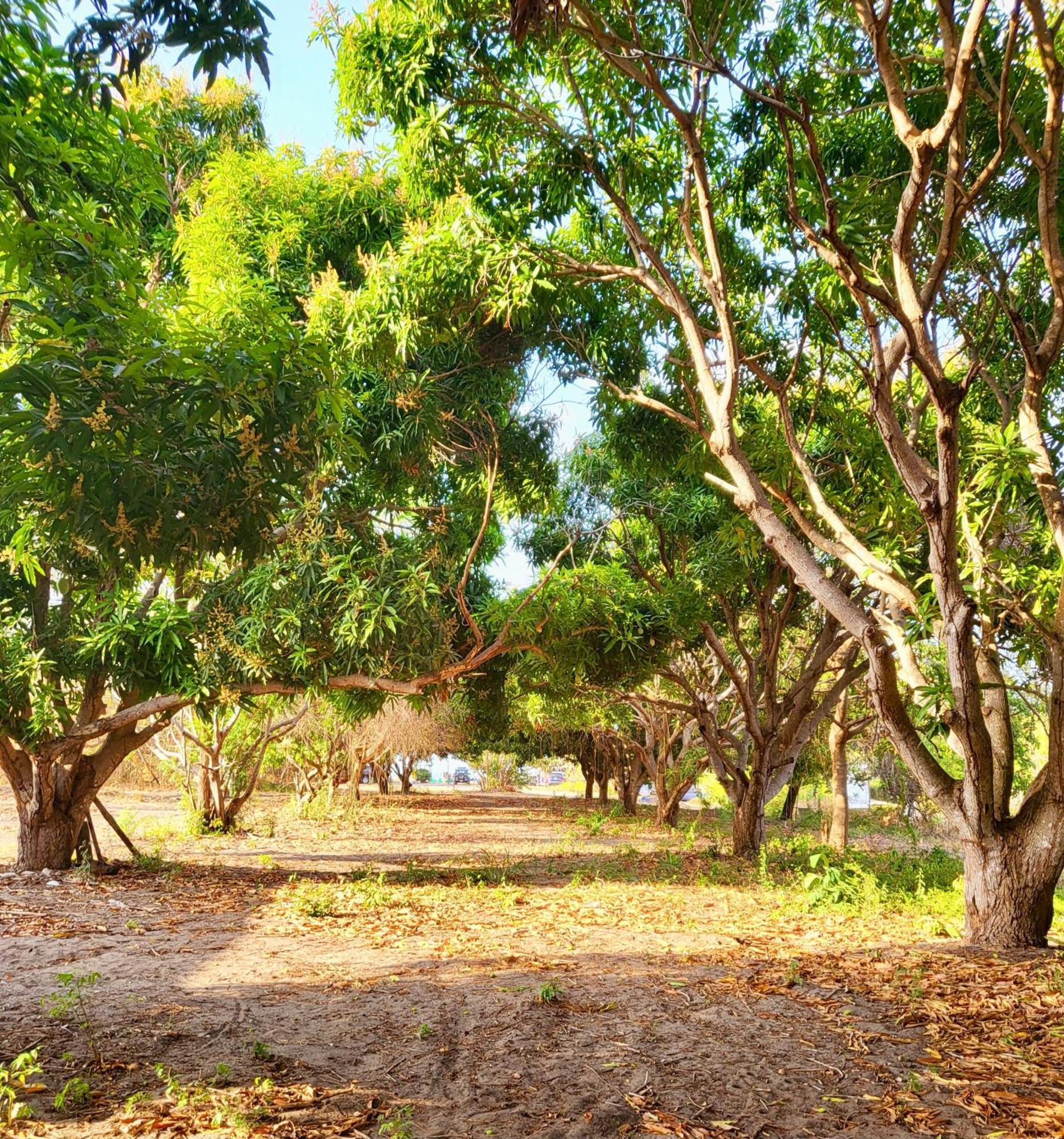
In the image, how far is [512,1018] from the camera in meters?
4.49

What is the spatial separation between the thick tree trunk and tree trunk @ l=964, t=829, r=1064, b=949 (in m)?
6.84

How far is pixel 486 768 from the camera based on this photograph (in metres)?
53.1

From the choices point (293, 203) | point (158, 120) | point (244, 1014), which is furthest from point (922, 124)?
point (158, 120)

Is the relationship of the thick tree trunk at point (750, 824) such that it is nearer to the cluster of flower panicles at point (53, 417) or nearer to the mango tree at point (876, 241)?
the mango tree at point (876, 241)

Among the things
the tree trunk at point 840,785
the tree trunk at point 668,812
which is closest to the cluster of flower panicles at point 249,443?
the tree trunk at point 840,785

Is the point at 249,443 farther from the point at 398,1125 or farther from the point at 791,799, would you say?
the point at 791,799

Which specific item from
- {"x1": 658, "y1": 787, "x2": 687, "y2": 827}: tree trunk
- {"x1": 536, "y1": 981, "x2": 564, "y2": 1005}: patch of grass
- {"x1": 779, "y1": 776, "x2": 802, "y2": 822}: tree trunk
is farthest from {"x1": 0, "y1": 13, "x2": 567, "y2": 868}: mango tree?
{"x1": 779, "y1": 776, "x2": 802, "y2": 822}: tree trunk

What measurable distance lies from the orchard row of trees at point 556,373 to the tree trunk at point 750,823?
0.16 ft

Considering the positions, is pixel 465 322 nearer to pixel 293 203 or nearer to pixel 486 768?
pixel 293 203

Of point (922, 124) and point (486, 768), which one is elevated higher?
point (922, 124)

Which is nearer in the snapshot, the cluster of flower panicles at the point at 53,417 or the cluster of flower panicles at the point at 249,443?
the cluster of flower panicles at the point at 53,417

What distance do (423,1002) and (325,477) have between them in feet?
15.5

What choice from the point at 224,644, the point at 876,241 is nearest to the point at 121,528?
the point at 876,241

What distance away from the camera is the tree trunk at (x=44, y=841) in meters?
10.1
